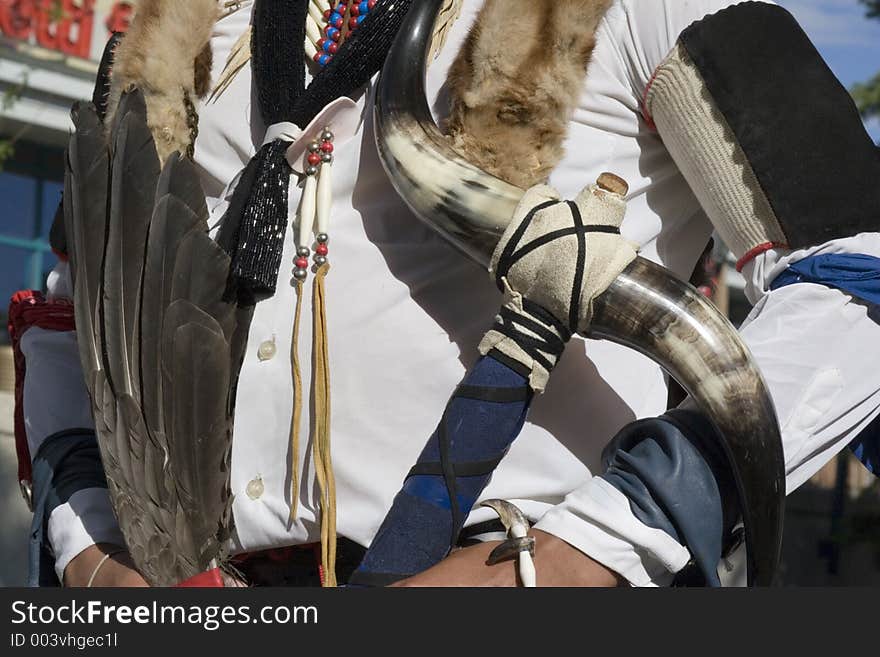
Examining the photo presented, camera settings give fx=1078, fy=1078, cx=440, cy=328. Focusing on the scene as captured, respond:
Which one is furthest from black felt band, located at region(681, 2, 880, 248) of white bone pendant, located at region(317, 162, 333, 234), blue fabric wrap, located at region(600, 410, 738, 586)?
white bone pendant, located at region(317, 162, 333, 234)

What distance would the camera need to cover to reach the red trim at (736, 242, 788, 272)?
1.14 metres

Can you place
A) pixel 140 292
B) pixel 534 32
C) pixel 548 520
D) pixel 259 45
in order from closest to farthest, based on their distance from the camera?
pixel 548 520 < pixel 534 32 < pixel 140 292 < pixel 259 45

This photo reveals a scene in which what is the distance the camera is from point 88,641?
1.08 metres

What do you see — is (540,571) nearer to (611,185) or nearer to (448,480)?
(448,480)

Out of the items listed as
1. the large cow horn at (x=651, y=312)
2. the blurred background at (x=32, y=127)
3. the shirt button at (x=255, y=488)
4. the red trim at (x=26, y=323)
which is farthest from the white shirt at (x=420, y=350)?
the blurred background at (x=32, y=127)

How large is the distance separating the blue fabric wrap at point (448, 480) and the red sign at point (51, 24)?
7.36m

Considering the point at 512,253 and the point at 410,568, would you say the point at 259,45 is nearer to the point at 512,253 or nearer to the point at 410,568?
the point at 512,253

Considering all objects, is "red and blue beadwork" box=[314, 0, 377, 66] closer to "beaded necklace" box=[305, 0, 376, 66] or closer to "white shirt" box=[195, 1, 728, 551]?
"beaded necklace" box=[305, 0, 376, 66]

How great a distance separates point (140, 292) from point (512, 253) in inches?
19.4

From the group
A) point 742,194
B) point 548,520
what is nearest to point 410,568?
point 548,520

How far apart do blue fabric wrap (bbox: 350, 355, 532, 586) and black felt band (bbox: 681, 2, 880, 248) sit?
34 cm

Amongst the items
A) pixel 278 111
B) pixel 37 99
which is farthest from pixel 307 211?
pixel 37 99

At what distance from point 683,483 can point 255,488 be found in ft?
1.75

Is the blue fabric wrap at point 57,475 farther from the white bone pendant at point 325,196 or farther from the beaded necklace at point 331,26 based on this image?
the beaded necklace at point 331,26
